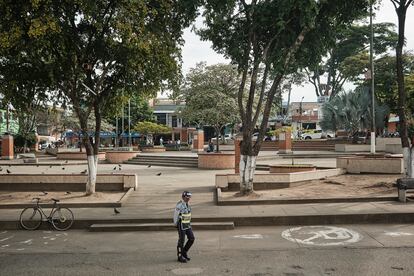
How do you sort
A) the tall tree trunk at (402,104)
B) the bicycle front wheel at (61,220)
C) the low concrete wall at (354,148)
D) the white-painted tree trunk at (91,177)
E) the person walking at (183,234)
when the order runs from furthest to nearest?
1. the low concrete wall at (354,148)
2. the white-painted tree trunk at (91,177)
3. the tall tree trunk at (402,104)
4. the bicycle front wheel at (61,220)
5. the person walking at (183,234)

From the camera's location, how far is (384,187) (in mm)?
16734

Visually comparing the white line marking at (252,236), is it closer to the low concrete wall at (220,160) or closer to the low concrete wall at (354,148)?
the low concrete wall at (220,160)

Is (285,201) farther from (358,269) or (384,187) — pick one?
(358,269)

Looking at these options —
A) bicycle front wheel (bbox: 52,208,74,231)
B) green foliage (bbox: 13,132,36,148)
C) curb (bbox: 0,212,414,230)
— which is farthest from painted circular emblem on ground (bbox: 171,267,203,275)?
green foliage (bbox: 13,132,36,148)

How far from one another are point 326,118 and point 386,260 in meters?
36.1

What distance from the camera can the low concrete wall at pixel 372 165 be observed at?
792 inches

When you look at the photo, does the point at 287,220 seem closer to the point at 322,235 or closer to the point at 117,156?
the point at 322,235

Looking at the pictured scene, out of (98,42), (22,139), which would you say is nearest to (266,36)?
(98,42)

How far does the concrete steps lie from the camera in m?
31.5

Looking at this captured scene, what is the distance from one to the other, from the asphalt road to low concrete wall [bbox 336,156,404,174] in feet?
28.7

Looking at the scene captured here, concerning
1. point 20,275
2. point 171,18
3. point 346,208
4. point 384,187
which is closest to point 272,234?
point 346,208

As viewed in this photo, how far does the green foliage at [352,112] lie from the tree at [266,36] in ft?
82.6

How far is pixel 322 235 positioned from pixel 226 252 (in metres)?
2.74

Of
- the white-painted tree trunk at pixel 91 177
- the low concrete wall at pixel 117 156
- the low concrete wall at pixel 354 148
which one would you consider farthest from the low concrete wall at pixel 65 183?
the low concrete wall at pixel 354 148
